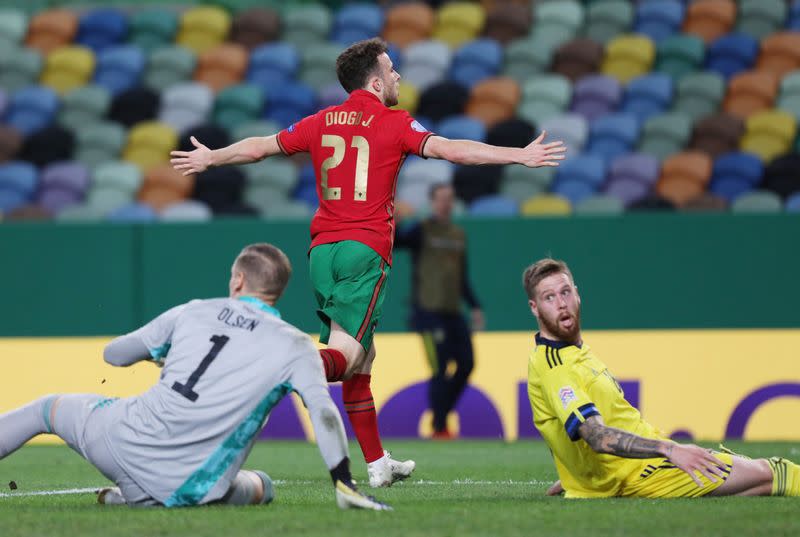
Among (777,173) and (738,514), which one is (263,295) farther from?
(777,173)

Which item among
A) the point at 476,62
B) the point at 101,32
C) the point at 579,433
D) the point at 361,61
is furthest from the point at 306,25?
the point at 579,433

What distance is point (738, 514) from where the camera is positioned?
5.00m

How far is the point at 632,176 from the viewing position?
45.8ft

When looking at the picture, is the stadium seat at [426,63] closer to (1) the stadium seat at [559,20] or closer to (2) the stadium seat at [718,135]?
(1) the stadium seat at [559,20]

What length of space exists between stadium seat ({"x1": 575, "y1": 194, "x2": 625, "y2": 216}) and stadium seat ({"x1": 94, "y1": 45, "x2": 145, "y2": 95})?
6313 millimetres

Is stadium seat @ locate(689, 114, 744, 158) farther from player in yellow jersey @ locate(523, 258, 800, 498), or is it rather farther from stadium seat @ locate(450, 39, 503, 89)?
player in yellow jersey @ locate(523, 258, 800, 498)

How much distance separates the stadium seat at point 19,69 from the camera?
1658 cm

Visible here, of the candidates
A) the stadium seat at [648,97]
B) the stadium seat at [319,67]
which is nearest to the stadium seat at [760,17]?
the stadium seat at [648,97]

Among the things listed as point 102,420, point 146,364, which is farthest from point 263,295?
point 146,364

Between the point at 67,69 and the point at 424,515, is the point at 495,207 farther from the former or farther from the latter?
the point at 424,515

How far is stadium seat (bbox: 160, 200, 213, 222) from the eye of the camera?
45.3ft

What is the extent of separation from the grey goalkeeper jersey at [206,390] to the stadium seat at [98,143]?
10.6 m

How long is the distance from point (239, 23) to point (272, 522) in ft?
44.0

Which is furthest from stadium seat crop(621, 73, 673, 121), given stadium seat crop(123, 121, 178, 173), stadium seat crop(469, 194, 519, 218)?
stadium seat crop(123, 121, 178, 173)
